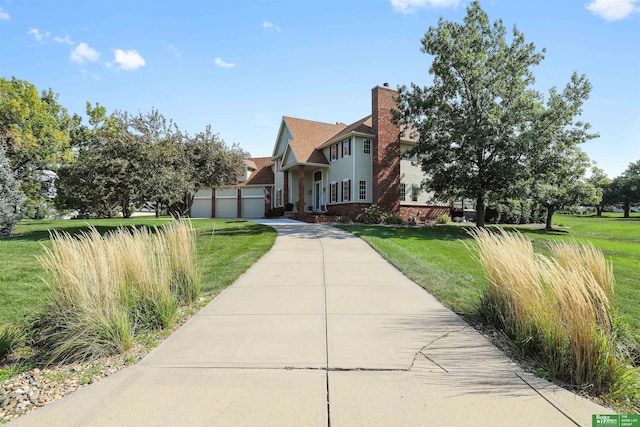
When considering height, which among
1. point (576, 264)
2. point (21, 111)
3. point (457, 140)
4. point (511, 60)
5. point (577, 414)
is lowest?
point (577, 414)

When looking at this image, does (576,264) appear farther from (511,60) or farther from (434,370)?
(511,60)

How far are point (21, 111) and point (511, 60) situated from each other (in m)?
32.0

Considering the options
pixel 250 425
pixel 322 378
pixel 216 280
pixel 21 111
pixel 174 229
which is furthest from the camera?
pixel 21 111

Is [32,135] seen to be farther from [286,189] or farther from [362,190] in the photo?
[362,190]

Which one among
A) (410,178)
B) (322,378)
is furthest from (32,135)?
(322,378)

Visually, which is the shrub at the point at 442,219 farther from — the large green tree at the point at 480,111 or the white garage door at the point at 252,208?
the white garage door at the point at 252,208

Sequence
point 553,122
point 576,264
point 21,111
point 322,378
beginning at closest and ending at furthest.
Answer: point 322,378, point 576,264, point 553,122, point 21,111

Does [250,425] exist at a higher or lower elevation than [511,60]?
lower

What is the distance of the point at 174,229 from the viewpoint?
630cm

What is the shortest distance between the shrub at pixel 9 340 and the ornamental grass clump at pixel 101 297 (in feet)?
0.71

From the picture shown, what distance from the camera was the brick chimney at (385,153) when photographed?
23984 mm

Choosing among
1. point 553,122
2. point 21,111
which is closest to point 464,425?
point 553,122

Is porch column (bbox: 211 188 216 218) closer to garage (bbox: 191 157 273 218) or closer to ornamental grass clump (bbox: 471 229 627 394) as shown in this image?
garage (bbox: 191 157 273 218)

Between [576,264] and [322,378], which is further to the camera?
[576,264]
